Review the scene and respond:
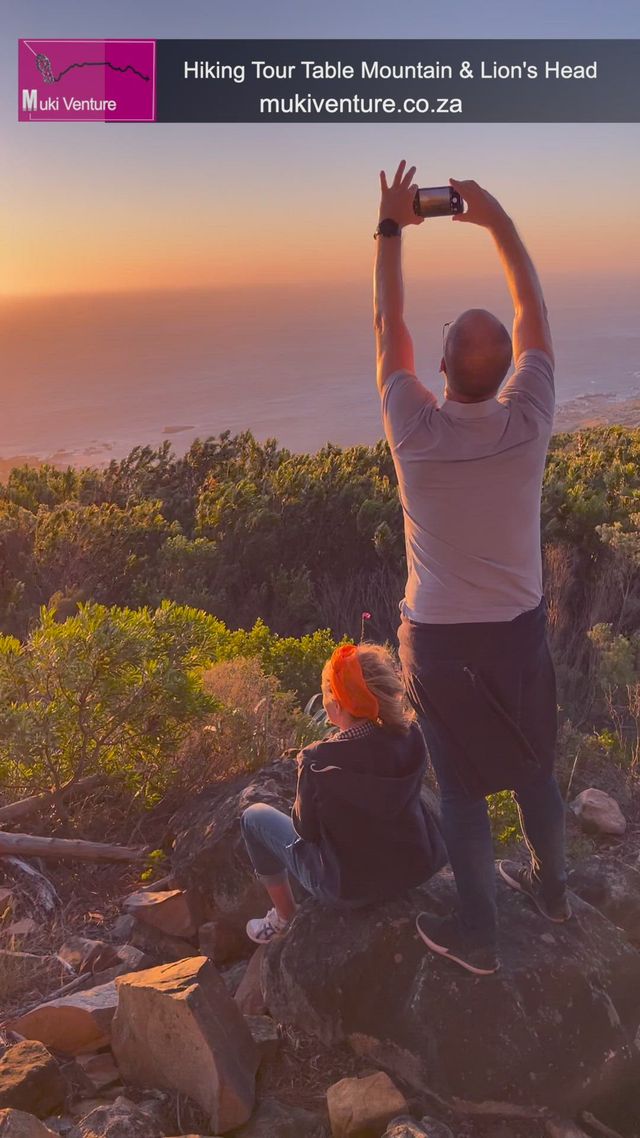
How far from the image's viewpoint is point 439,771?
3.05m

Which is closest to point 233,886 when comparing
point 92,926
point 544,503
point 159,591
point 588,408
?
point 92,926

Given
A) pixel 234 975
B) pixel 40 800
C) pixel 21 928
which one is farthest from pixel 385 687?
pixel 40 800

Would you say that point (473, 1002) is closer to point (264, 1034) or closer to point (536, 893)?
point (536, 893)

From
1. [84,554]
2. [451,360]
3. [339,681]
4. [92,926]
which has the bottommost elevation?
[92,926]

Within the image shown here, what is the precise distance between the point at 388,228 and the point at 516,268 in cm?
39

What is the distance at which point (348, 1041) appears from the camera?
330cm

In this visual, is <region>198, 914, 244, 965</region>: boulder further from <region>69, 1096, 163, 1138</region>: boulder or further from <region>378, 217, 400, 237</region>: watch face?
<region>378, 217, 400, 237</region>: watch face

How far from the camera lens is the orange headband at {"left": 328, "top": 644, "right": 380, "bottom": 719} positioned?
3111mm

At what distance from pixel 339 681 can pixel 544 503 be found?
21.3ft

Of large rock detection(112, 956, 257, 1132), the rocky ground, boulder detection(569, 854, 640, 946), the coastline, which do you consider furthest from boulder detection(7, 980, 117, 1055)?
the coastline

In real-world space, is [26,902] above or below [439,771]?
below

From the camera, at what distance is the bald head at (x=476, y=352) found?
277cm

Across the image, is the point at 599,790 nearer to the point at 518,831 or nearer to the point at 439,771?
the point at 518,831

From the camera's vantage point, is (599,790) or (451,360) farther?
(599,790)
